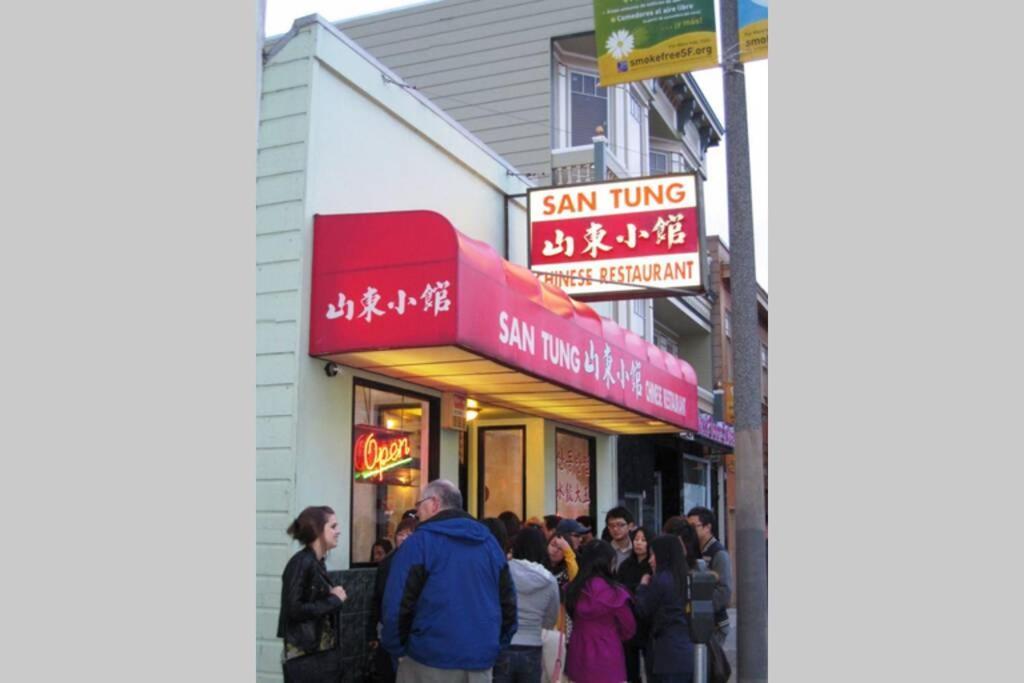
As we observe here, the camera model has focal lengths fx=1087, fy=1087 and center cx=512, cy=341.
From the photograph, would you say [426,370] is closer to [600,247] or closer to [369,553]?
[369,553]

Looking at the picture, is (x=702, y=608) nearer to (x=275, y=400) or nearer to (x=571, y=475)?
(x=275, y=400)

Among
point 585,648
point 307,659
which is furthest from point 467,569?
point 585,648

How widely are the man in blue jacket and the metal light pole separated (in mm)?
3314

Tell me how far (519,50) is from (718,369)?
1149cm

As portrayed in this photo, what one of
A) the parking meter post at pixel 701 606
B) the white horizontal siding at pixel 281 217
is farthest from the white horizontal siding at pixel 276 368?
the parking meter post at pixel 701 606

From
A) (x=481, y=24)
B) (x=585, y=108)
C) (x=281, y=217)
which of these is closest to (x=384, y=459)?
(x=281, y=217)

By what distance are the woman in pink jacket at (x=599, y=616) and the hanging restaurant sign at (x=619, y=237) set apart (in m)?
4.51

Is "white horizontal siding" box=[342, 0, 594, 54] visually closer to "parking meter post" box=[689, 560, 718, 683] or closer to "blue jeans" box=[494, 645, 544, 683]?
"parking meter post" box=[689, 560, 718, 683]

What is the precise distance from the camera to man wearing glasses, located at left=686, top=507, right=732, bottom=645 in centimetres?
872

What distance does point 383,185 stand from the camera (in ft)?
35.2

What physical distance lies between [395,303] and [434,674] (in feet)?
10.9

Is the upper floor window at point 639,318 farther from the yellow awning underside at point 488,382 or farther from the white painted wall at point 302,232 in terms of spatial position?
the white painted wall at point 302,232

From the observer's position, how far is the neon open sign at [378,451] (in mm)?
9969

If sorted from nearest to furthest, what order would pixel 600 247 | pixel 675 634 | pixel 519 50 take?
pixel 675 634
pixel 600 247
pixel 519 50
